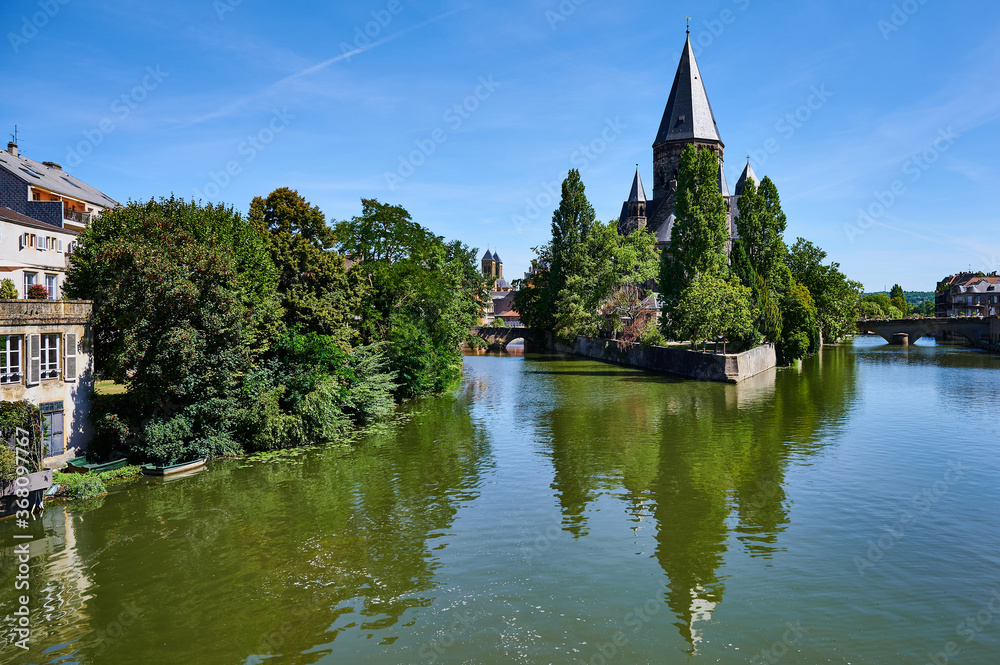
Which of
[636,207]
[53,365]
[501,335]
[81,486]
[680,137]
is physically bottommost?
[81,486]

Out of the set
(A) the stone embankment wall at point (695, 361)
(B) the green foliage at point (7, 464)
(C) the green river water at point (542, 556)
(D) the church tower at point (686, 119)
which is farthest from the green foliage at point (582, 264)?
(B) the green foliage at point (7, 464)

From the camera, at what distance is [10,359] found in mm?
24438

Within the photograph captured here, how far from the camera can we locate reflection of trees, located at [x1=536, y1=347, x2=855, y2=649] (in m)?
19.3

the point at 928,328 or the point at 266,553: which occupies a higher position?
the point at 928,328

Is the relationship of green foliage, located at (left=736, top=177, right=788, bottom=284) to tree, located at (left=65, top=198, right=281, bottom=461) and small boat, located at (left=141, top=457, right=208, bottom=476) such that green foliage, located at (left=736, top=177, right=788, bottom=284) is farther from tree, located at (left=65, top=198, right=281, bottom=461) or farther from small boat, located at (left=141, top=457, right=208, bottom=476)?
small boat, located at (left=141, top=457, right=208, bottom=476)

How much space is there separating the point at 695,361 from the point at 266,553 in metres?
51.0

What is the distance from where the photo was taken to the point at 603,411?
4409 cm

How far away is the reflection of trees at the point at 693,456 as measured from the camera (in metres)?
19.3

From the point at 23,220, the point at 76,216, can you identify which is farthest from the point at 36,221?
the point at 76,216

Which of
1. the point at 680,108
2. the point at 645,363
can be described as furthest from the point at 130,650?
the point at 680,108

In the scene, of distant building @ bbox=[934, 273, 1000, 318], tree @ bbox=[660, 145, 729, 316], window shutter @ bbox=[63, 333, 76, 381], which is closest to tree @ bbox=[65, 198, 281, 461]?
window shutter @ bbox=[63, 333, 76, 381]

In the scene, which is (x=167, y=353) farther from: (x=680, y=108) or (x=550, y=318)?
(x=680, y=108)

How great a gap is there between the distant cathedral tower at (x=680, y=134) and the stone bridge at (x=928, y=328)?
3122 cm

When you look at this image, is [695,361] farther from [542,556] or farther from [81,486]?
[81,486]
